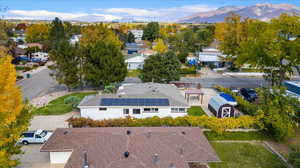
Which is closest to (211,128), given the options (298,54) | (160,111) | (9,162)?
(160,111)

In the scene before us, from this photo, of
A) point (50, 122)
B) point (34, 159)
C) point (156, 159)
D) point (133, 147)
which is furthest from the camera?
point (50, 122)

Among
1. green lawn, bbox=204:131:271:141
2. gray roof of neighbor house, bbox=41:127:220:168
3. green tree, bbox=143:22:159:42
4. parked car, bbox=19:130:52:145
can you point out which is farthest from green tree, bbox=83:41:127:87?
green tree, bbox=143:22:159:42

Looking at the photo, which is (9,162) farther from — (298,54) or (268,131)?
(298,54)

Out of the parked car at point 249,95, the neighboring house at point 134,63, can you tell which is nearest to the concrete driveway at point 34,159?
the parked car at point 249,95

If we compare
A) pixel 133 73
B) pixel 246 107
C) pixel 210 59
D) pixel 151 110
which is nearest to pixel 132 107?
pixel 151 110

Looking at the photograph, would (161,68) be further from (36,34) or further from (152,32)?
(152,32)

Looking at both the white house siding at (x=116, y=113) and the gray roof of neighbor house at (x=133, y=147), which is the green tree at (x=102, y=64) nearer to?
the white house siding at (x=116, y=113)

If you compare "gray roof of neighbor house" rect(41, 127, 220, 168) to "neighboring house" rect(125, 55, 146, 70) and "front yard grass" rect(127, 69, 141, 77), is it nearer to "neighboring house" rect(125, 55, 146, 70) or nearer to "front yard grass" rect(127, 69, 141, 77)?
"front yard grass" rect(127, 69, 141, 77)
